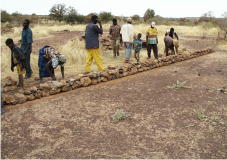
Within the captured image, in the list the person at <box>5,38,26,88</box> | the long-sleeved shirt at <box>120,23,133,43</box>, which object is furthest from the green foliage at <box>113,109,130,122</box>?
the long-sleeved shirt at <box>120,23,133,43</box>

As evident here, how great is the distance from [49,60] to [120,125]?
2.87 metres

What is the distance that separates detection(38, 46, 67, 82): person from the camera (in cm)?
502

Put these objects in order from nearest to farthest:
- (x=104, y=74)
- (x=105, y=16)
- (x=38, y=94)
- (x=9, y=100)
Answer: (x=9, y=100)
(x=38, y=94)
(x=104, y=74)
(x=105, y=16)

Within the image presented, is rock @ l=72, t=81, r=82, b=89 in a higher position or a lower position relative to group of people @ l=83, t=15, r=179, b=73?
lower

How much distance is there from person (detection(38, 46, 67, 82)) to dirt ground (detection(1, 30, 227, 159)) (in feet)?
2.81

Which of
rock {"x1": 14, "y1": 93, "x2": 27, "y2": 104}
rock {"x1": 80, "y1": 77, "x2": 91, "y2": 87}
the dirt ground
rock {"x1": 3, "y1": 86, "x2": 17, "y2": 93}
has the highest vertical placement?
rock {"x1": 80, "y1": 77, "x2": 91, "y2": 87}

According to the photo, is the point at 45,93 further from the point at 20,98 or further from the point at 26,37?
the point at 26,37

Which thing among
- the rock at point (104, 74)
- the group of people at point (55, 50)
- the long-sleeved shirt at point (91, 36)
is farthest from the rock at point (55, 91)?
the long-sleeved shirt at point (91, 36)

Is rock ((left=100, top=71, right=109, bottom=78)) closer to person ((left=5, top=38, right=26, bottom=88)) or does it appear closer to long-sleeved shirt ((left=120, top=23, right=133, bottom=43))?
person ((left=5, top=38, right=26, bottom=88))

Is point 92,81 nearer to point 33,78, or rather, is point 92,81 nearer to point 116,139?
point 33,78

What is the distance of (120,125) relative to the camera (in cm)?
345

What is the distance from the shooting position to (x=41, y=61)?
17.3 feet

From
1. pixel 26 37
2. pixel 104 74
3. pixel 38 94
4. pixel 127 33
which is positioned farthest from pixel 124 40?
pixel 38 94

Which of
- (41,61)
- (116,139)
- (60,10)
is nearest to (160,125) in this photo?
(116,139)
